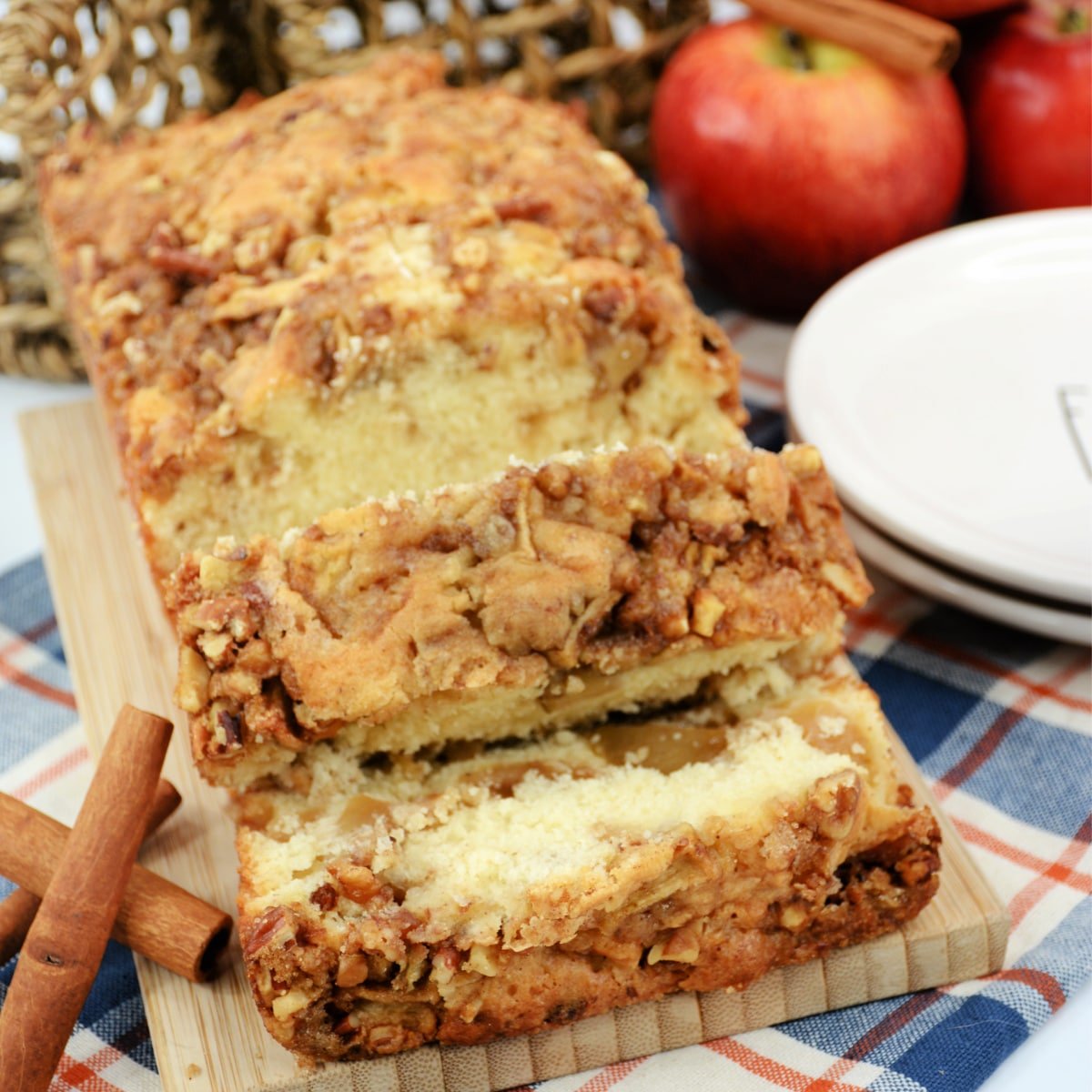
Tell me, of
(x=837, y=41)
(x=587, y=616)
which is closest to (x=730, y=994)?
(x=587, y=616)

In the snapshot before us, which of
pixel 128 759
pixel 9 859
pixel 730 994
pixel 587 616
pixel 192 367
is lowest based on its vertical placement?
pixel 730 994

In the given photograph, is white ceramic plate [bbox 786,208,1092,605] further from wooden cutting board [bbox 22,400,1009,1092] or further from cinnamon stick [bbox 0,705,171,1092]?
Result: cinnamon stick [bbox 0,705,171,1092]

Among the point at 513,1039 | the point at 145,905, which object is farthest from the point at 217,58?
the point at 513,1039

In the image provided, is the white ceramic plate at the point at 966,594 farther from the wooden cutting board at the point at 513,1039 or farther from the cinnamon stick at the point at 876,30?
the cinnamon stick at the point at 876,30

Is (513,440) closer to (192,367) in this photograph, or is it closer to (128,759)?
(192,367)

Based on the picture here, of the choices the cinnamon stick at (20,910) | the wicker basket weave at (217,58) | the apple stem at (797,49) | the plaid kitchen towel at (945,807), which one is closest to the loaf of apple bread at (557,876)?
the plaid kitchen towel at (945,807)

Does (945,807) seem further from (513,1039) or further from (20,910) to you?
(20,910)

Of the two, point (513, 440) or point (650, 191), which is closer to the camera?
point (513, 440)
